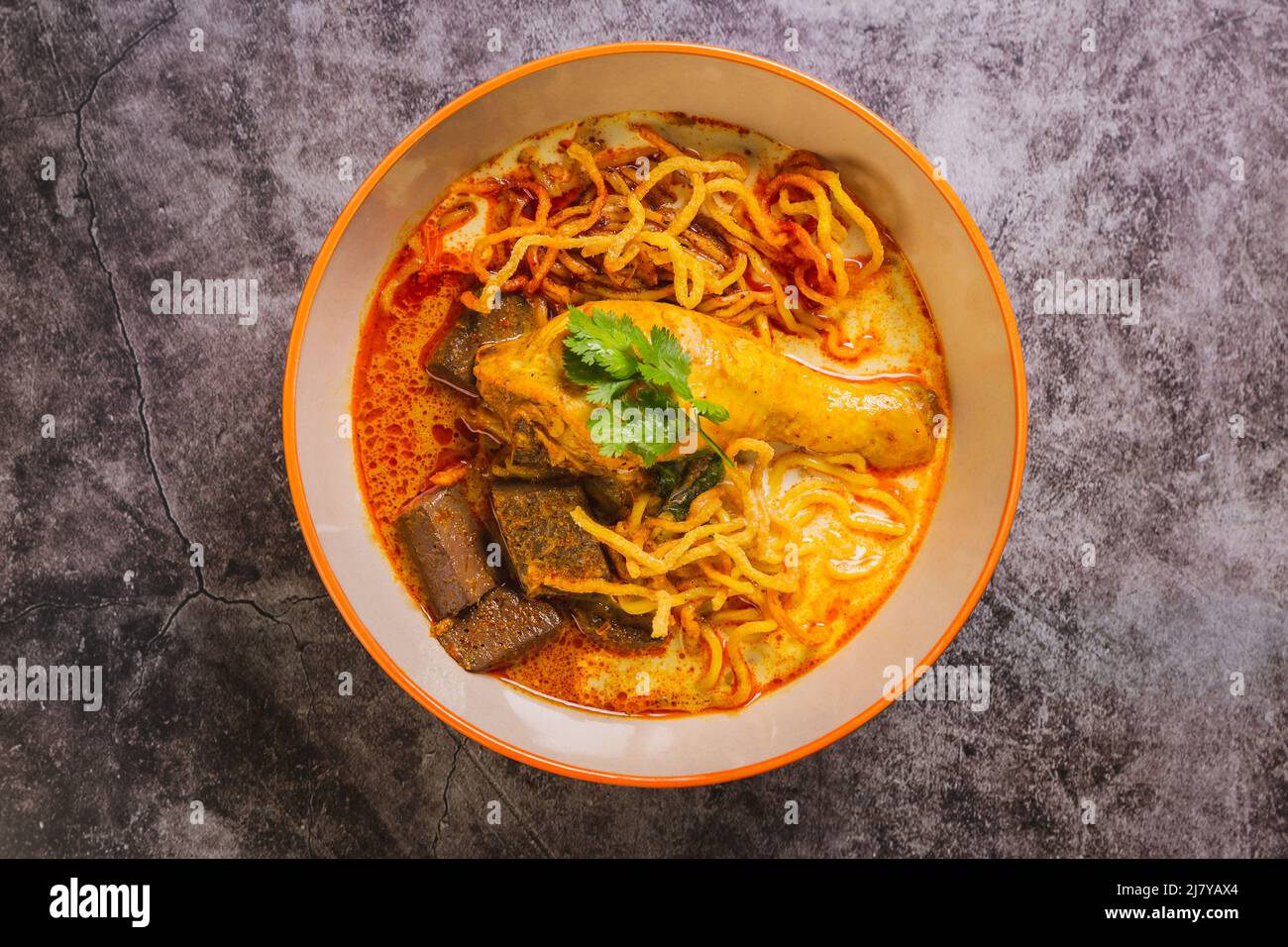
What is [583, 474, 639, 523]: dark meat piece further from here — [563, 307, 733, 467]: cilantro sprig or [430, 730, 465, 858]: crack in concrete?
[430, 730, 465, 858]: crack in concrete

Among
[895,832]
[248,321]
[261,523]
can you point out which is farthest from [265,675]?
[895,832]

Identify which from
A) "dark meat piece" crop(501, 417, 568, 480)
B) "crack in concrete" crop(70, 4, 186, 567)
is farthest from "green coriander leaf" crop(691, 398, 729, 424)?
"crack in concrete" crop(70, 4, 186, 567)

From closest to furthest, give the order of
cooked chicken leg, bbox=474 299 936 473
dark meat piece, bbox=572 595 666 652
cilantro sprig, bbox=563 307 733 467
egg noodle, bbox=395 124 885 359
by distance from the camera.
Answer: cilantro sprig, bbox=563 307 733 467, cooked chicken leg, bbox=474 299 936 473, egg noodle, bbox=395 124 885 359, dark meat piece, bbox=572 595 666 652

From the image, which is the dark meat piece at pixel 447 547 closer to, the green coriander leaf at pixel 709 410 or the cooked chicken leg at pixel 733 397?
the cooked chicken leg at pixel 733 397

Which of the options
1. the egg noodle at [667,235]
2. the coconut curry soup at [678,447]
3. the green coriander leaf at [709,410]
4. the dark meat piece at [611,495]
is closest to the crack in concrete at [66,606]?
the coconut curry soup at [678,447]

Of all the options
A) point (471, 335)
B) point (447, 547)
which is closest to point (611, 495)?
point (447, 547)

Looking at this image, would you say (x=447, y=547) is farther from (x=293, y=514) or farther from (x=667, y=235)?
(x=667, y=235)
